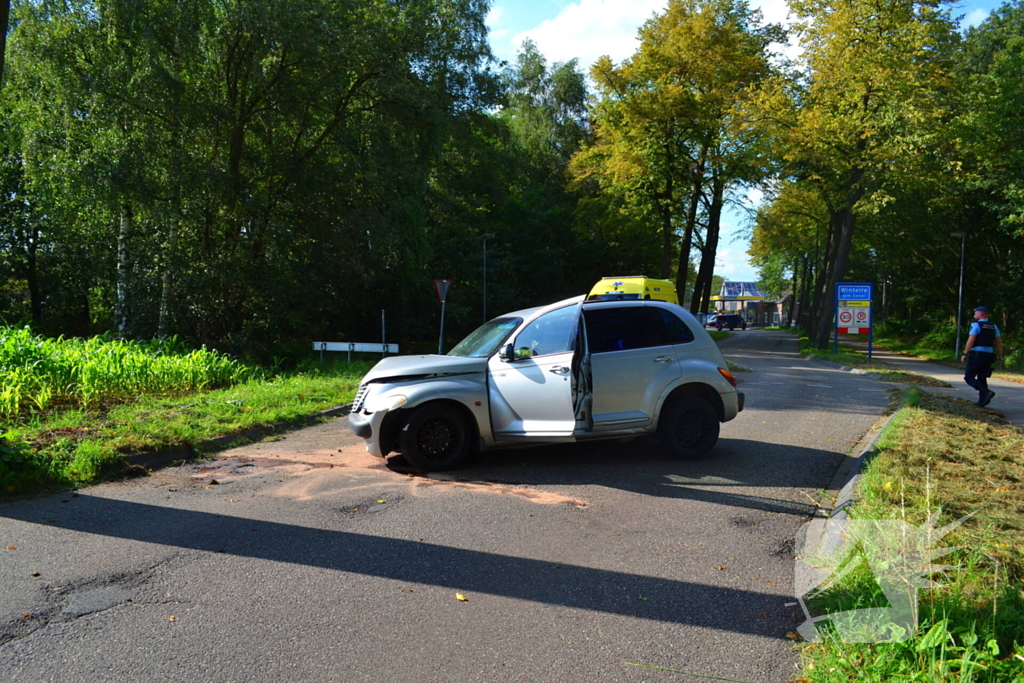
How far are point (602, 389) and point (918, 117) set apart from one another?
23263 millimetres

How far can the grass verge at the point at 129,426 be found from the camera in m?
6.92

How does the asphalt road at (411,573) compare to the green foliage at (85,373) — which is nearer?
the asphalt road at (411,573)

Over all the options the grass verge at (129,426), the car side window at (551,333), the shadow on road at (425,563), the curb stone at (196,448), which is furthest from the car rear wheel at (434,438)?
the grass verge at (129,426)

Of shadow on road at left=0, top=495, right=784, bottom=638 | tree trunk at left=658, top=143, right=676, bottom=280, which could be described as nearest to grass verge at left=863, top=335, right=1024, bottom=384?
tree trunk at left=658, top=143, right=676, bottom=280

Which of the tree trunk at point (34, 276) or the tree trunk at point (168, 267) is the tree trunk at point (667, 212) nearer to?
the tree trunk at point (168, 267)

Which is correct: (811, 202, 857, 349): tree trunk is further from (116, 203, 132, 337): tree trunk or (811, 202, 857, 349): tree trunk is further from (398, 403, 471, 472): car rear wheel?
(398, 403, 471, 472): car rear wheel

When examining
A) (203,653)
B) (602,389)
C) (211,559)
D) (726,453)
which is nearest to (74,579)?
(211,559)

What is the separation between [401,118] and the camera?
22.4m

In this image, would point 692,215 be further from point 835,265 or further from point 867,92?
point 867,92

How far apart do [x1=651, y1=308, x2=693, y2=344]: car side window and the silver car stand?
0.04ft

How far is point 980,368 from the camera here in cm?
1323

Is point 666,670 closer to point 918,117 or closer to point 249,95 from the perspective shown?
point 249,95

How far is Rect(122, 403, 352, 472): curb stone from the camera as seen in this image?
784 centimetres

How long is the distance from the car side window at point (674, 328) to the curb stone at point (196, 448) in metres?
5.31
